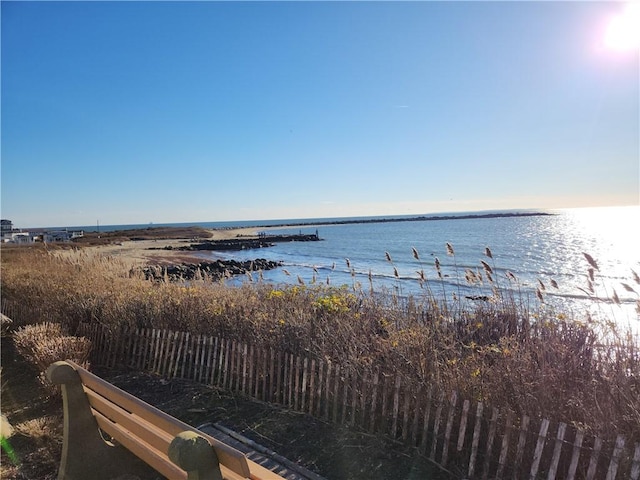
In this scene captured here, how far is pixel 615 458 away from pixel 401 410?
6.29 ft

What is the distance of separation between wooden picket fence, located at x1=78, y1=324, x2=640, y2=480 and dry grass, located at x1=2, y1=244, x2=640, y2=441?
0.61ft

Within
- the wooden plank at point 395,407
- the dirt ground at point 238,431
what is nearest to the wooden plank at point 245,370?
the dirt ground at point 238,431

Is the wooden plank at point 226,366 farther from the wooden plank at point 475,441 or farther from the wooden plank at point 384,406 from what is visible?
the wooden plank at point 475,441

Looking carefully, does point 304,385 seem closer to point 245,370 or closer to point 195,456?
point 245,370

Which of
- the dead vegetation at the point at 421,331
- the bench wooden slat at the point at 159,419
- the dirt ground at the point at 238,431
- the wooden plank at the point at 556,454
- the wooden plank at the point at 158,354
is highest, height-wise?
the bench wooden slat at the point at 159,419

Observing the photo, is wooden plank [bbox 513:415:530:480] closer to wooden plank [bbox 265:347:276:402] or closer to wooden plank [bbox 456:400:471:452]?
wooden plank [bbox 456:400:471:452]

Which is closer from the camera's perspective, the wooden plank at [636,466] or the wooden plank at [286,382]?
the wooden plank at [636,466]

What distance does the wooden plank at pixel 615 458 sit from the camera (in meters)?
2.79

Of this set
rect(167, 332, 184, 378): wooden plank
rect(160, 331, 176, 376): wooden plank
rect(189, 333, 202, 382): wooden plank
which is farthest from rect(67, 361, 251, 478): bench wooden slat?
rect(160, 331, 176, 376): wooden plank

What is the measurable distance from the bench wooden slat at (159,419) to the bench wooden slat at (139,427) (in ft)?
0.12

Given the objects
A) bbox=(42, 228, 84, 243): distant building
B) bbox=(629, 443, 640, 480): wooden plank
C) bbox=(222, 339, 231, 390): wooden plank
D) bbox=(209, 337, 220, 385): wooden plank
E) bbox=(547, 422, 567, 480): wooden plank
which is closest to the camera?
bbox=(629, 443, 640, 480): wooden plank

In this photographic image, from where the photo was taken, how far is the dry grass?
3695mm

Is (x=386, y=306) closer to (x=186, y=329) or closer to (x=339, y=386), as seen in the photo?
(x=339, y=386)

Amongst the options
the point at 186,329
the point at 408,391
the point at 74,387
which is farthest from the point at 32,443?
the point at 408,391
